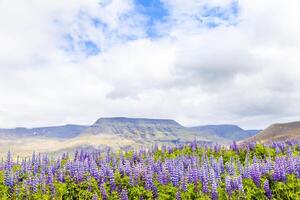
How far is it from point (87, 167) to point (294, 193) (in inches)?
418

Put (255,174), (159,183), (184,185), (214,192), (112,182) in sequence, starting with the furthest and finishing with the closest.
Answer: (112,182)
(159,183)
(255,174)
(184,185)
(214,192)

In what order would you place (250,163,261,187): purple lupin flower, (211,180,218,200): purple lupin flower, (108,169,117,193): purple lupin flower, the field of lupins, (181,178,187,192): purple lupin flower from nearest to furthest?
→ (211,180,218,200): purple lupin flower
the field of lupins
(181,178,187,192): purple lupin flower
(250,163,261,187): purple lupin flower
(108,169,117,193): purple lupin flower

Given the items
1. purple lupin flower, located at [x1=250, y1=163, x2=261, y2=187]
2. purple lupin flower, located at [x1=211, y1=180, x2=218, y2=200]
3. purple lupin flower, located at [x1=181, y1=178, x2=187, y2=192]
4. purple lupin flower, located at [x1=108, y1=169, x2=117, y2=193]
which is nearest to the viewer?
purple lupin flower, located at [x1=211, y1=180, x2=218, y2=200]

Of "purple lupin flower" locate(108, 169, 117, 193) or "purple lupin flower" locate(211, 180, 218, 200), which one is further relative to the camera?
"purple lupin flower" locate(108, 169, 117, 193)

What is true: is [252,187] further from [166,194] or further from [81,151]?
[81,151]

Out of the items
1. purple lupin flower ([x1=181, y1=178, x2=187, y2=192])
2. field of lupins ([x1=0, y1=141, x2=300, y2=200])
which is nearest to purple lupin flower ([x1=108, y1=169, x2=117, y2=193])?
field of lupins ([x1=0, y1=141, x2=300, y2=200])

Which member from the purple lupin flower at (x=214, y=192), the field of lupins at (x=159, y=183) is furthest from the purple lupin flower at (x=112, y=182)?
the purple lupin flower at (x=214, y=192)

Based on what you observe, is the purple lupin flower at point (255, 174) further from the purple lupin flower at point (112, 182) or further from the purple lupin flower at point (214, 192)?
the purple lupin flower at point (112, 182)

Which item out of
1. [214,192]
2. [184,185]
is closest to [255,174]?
[214,192]

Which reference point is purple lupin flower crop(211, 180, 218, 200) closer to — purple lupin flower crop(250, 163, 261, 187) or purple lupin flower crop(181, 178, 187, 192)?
purple lupin flower crop(181, 178, 187, 192)

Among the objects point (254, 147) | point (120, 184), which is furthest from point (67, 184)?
point (254, 147)

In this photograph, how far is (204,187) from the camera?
15.9 m

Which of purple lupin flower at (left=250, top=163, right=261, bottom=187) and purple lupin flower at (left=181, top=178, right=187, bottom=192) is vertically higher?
purple lupin flower at (left=250, top=163, right=261, bottom=187)

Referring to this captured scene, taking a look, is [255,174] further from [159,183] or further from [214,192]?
[159,183]
